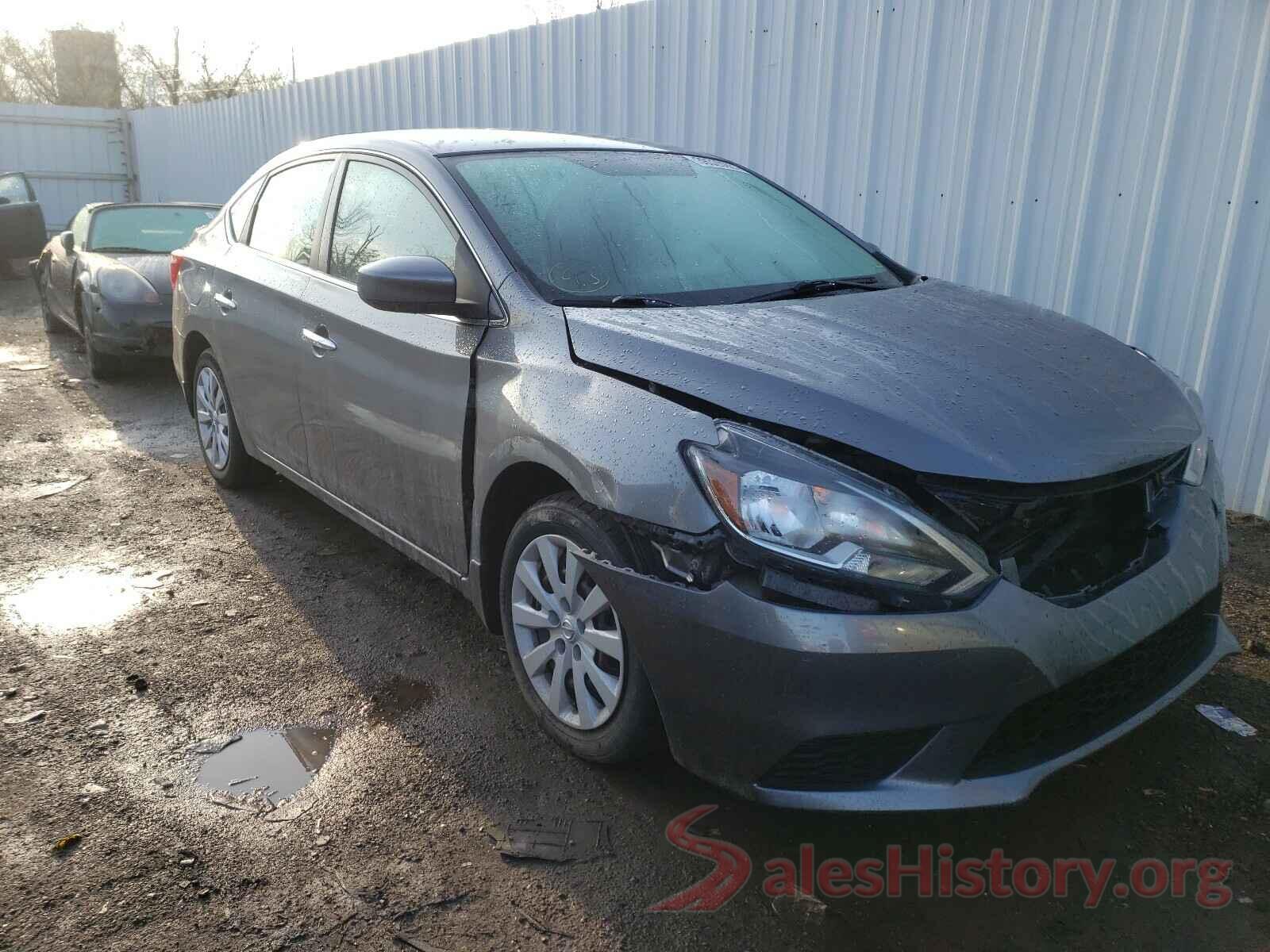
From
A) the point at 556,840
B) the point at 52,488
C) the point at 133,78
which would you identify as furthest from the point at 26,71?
the point at 556,840

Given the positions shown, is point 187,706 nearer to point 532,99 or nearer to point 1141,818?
point 1141,818

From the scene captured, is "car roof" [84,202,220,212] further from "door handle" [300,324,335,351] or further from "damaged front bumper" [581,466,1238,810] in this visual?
"damaged front bumper" [581,466,1238,810]

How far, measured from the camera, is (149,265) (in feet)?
25.8

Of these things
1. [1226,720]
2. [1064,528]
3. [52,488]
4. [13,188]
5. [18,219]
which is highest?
[1064,528]

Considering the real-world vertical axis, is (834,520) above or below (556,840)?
above

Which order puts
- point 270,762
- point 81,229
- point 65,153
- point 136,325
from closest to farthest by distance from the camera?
1. point 270,762
2. point 136,325
3. point 81,229
4. point 65,153

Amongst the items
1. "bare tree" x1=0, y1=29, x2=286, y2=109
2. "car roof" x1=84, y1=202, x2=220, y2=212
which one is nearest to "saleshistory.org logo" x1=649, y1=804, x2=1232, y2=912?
"car roof" x1=84, y1=202, x2=220, y2=212

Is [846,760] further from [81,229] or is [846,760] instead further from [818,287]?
[81,229]

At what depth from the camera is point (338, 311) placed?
3.57m

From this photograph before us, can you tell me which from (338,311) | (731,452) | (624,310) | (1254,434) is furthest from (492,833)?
(1254,434)

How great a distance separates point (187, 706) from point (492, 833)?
3.94 feet

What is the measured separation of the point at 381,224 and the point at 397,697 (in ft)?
5.41

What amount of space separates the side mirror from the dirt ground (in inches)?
49.0

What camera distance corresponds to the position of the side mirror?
9.48ft
